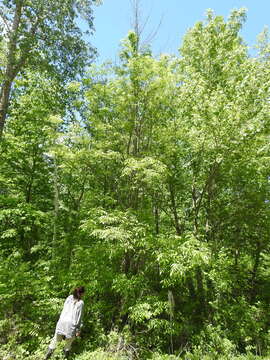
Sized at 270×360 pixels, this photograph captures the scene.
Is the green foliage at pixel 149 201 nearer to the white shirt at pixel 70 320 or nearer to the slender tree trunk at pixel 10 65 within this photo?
the slender tree trunk at pixel 10 65

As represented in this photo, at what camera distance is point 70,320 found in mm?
4066

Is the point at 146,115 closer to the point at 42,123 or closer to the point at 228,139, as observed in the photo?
the point at 228,139

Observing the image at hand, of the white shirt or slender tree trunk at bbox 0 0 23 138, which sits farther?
slender tree trunk at bbox 0 0 23 138

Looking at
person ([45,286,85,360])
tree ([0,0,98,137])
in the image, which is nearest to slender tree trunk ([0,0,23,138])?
tree ([0,0,98,137])

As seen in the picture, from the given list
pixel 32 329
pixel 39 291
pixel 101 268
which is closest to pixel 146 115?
pixel 101 268

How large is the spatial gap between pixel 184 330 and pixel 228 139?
4.47 metres

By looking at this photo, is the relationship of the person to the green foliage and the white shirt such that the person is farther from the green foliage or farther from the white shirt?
the green foliage

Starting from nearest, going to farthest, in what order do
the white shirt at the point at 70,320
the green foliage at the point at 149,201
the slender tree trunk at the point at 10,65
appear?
the white shirt at the point at 70,320 < the green foliage at the point at 149,201 < the slender tree trunk at the point at 10,65

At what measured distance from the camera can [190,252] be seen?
162 inches

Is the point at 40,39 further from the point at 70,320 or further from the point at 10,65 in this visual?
the point at 70,320

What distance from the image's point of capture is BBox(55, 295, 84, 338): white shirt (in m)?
4.04

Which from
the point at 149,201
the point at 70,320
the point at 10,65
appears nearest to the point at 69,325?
the point at 70,320

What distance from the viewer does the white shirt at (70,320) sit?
404 centimetres

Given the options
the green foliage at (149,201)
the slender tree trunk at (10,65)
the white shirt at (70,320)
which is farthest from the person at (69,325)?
the slender tree trunk at (10,65)
